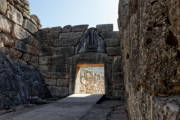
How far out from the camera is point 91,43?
5.77m

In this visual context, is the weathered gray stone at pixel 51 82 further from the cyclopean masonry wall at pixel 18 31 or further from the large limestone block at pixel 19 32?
the large limestone block at pixel 19 32

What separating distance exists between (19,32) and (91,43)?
2674 millimetres

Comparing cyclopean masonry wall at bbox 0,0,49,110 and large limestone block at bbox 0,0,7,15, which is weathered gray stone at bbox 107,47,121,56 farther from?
large limestone block at bbox 0,0,7,15

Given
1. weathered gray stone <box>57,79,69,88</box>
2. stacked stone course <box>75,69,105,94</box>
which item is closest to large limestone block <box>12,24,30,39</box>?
weathered gray stone <box>57,79,69,88</box>

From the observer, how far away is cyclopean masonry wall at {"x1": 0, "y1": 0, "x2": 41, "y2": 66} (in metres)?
4.19

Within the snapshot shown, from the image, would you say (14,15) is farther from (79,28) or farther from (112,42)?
(112,42)

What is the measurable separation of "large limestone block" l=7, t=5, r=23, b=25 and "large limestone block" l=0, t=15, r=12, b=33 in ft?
0.68

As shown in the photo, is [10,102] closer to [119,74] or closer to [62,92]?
[62,92]

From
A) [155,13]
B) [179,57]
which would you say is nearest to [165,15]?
[155,13]

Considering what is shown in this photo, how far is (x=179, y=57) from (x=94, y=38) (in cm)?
521

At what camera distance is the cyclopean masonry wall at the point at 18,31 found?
13.8 ft

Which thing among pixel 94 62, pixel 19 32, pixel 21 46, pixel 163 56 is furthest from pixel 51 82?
pixel 163 56

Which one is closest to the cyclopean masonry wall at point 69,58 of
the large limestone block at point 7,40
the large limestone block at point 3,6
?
the large limestone block at point 7,40

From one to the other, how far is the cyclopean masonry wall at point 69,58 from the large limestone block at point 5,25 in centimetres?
186
